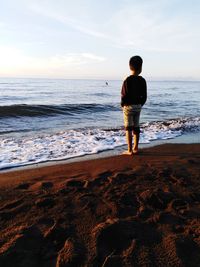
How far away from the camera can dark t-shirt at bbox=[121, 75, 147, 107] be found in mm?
6281

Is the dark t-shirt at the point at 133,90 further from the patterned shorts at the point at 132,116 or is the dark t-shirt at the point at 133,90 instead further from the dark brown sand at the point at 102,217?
the dark brown sand at the point at 102,217

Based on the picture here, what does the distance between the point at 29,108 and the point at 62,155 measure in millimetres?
10727

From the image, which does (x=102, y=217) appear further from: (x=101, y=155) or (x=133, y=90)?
(x=101, y=155)

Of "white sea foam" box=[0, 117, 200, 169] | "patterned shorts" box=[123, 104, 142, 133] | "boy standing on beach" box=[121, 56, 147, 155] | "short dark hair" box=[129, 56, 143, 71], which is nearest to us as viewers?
"short dark hair" box=[129, 56, 143, 71]

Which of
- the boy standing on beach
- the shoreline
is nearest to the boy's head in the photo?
the boy standing on beach

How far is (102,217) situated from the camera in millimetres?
3352

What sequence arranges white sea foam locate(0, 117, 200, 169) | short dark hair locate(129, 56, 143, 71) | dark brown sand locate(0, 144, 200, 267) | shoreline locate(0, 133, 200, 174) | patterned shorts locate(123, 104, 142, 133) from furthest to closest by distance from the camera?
1. white sea foam locate(0, 117, 200, 169)
2. patterned shorts locate(123, 104, 142, 133)
3. short dark hair locate(129, 56, 143, 71)
4. shoreline locate(0, 133, 200, 174)
5. dark brown sand locate(0, 144, 200, 267)

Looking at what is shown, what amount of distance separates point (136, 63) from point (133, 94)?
59 centimetres

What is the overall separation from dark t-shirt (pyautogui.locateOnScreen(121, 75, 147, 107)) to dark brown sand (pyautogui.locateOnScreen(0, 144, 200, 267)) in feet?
5.53

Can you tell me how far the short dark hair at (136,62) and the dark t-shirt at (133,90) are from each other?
0.18m

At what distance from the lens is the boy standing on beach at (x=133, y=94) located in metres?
6.22

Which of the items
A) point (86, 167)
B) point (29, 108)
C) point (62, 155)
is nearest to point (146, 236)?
point (86, 167)

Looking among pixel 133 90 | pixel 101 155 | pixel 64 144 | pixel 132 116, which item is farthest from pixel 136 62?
pixel 64 144

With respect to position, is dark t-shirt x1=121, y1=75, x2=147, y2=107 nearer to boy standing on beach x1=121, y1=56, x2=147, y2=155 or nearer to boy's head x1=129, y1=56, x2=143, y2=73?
boy standing on beach x1=121, y1=56, x2=147, y2=155
